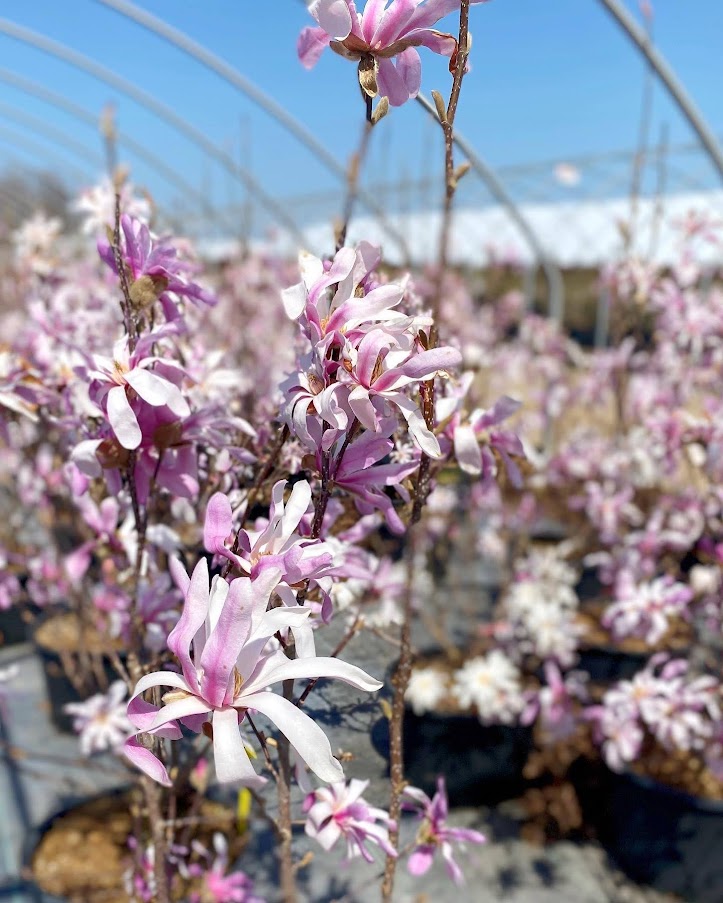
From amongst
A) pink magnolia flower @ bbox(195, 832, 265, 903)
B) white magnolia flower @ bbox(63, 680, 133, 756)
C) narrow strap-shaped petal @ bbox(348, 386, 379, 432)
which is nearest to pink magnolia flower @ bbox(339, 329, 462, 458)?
narrow strap-shaped petal @ bbox(348, 386, 379, 432)

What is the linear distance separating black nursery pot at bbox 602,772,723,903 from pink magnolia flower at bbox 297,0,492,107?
166 centimetres

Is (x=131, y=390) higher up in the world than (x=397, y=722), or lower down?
higher up

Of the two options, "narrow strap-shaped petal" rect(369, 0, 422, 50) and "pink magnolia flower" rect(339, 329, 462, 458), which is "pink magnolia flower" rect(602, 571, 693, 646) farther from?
"narrow strap-shaped petal" rect(369, 0, 422, 50)

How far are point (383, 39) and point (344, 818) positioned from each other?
2.38 ft

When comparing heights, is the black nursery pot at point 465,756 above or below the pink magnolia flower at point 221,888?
below

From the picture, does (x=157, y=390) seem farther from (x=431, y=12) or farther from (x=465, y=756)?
(x=465, y=756)

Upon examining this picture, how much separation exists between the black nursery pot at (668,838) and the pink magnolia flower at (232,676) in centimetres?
153

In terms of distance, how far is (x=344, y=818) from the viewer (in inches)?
29.8

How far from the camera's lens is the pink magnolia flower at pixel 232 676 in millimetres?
499

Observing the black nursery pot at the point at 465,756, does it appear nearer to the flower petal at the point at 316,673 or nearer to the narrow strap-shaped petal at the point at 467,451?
the narrow strap-shaped petal at the point at 467,451

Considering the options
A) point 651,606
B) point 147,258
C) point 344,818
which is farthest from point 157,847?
point 651,606

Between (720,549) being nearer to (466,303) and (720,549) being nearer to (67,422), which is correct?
(67,422)

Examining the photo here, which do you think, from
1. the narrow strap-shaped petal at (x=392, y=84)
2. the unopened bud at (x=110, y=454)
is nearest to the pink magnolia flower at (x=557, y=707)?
the unopened bud at (x=110, y=454)

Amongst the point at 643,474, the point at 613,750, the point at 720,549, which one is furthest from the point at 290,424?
the point at 643,474
